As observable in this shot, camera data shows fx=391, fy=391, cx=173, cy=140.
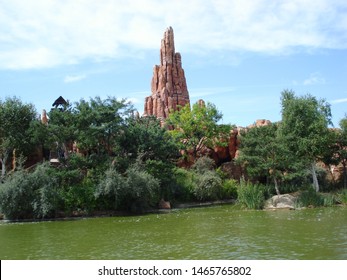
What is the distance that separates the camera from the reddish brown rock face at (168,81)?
87.1 m

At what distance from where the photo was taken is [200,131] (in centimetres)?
5028

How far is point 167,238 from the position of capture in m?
18.4

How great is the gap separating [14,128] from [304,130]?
1074 inches

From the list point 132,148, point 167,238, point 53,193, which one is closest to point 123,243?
point 167,238

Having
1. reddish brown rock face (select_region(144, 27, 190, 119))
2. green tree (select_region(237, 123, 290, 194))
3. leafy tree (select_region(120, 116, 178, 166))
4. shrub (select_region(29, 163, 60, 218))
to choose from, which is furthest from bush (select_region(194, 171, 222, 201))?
reddish brown rock face (select_region(144, 27, 190, 119))

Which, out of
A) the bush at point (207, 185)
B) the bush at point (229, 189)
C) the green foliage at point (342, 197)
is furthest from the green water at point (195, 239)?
the bush at point (229, 189)

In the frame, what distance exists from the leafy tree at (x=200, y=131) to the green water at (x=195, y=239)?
24497 millimetres

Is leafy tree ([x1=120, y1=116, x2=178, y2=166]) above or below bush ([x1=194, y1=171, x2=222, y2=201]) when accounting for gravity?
above

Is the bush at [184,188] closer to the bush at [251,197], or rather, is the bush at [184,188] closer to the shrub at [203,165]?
the shrub at [203,165]

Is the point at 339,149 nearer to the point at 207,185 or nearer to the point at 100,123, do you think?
the point at 207,185

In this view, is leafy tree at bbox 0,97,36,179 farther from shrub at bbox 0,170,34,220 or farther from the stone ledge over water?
the stone ledge over water

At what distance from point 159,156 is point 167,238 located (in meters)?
21.2

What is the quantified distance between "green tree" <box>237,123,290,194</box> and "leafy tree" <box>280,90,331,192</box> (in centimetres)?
91

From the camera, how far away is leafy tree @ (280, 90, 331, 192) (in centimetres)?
3281
